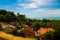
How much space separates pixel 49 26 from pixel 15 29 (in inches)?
84.9

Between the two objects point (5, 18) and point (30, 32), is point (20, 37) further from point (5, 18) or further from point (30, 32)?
point (5, 18)

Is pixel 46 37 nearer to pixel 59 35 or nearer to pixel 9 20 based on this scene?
pixel 59 35

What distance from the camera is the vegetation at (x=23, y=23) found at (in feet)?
37.0

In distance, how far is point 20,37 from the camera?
37.9ft

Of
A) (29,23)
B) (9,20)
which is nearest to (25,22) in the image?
(29,23)

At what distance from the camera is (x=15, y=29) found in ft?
39.7

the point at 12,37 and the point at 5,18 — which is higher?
the point at 5,18

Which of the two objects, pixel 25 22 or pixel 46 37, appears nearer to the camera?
pixel 46 37

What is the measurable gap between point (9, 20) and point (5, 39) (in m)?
3.27

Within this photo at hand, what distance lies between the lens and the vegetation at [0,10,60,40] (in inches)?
444

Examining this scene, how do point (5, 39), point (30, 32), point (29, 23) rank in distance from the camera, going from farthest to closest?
point (29, 23) < point (30, 32) < point (5, 39)

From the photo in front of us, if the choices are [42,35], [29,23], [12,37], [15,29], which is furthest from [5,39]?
[29,23]

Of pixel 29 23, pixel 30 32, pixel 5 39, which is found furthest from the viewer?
pixel 29 23

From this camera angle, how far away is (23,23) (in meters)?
13.6
